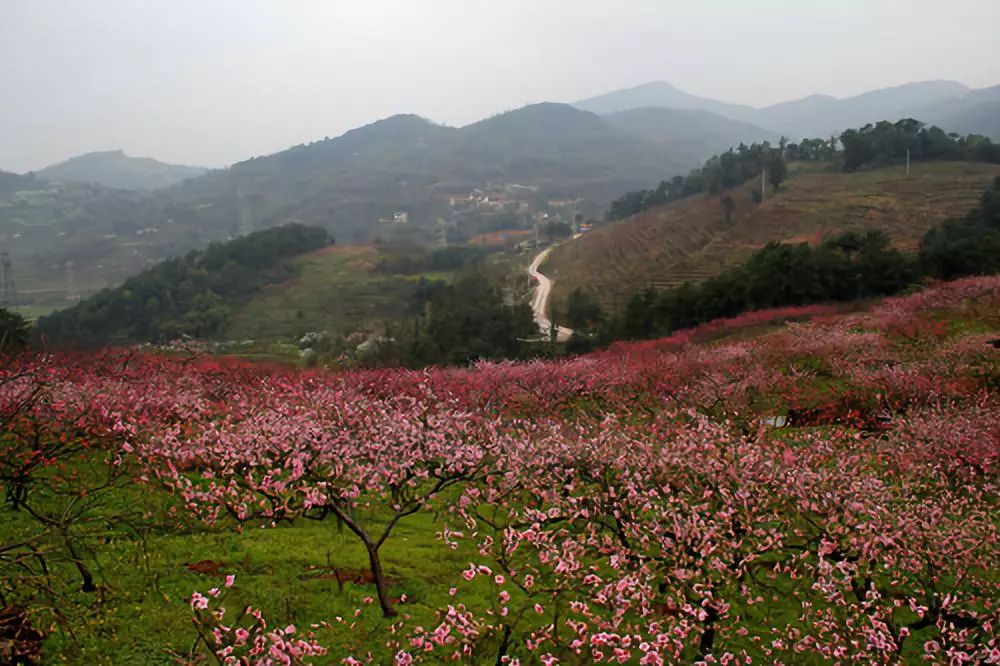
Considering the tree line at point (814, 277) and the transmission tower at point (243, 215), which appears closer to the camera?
the tree line at point (814, 277)

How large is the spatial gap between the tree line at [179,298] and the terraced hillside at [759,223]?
102ft

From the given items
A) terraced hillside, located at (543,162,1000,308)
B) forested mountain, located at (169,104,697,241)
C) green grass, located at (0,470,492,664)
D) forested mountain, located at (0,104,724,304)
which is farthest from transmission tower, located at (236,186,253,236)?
green grass, located at (0,470,492,664)

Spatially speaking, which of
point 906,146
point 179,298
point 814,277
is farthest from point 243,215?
point 814,277

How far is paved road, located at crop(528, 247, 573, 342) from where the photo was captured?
136 ft

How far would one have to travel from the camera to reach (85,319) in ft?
175

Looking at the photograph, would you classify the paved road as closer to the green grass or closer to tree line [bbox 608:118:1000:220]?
tree line [bbox 608:118:1000:220]

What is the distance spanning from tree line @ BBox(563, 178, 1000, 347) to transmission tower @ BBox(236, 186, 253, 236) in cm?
8692

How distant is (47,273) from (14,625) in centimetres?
9743

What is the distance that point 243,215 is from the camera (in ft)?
409

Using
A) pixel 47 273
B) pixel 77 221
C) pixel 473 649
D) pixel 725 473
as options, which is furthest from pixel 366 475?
pixel 77 221

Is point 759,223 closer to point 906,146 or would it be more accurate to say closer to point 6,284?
point 906,146

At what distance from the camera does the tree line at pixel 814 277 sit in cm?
3303

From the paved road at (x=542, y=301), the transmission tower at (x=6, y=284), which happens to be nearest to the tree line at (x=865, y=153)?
the paved road at (x=542, y=301)

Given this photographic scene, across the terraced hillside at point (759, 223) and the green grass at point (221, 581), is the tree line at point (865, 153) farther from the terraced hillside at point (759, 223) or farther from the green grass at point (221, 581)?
the green grass at point (221, 581)
